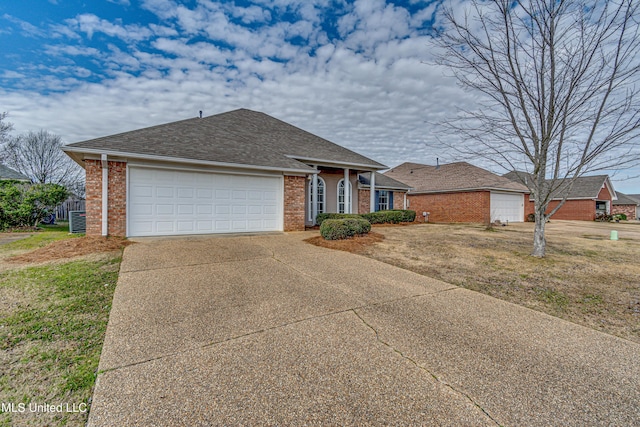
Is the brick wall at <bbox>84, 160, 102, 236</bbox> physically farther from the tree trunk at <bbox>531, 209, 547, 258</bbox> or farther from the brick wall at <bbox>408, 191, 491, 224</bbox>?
the brick wall at <bbox>408, 191, 491, 224</bbox>

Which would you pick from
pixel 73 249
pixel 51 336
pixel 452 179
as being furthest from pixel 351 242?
pixel 452 179

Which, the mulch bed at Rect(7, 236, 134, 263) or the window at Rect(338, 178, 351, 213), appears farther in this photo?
the window at Rect(338, 178, 351, 213)

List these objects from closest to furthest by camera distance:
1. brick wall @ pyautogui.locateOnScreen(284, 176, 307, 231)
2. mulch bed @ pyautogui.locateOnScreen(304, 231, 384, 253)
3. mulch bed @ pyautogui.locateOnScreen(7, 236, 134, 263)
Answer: mulch bed @ pyautogui.locateOnScreen(7, 236, 134, 263) → mulch bed @ pyautogui.locateOnScreen(304, 231, 384, 253) → brick wall @ pyautogui.locateOnScreen(284, 176, 307, 231)

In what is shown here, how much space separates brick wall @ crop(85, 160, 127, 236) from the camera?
827 cm

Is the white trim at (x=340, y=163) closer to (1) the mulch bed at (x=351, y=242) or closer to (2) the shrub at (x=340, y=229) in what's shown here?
(2) the shrub at (x=340, y=229)

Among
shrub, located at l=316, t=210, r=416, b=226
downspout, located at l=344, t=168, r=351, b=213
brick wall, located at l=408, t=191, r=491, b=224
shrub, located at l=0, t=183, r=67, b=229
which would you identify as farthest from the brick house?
shrub, located at l=0, t=183, r=67, b=229

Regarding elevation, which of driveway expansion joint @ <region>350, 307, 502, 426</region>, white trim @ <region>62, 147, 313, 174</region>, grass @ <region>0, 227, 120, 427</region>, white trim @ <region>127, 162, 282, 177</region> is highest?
white trim @ <region>62, 147, 313, 174</region>

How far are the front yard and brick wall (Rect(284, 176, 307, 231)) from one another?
3.95 m

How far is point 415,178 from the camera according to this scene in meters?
24.8

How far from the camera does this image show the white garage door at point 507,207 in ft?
64.3

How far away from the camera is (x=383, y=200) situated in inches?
720

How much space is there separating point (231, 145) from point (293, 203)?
3.55 meters

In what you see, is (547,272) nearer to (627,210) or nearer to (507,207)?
(507,207)

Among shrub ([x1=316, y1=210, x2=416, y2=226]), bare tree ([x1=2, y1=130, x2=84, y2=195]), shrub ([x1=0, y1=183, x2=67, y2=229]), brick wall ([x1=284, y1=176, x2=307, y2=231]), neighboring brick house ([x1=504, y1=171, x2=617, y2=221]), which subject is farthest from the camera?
neighboring brick house ([x1=504, y1=171, x2=617, y2=221])
